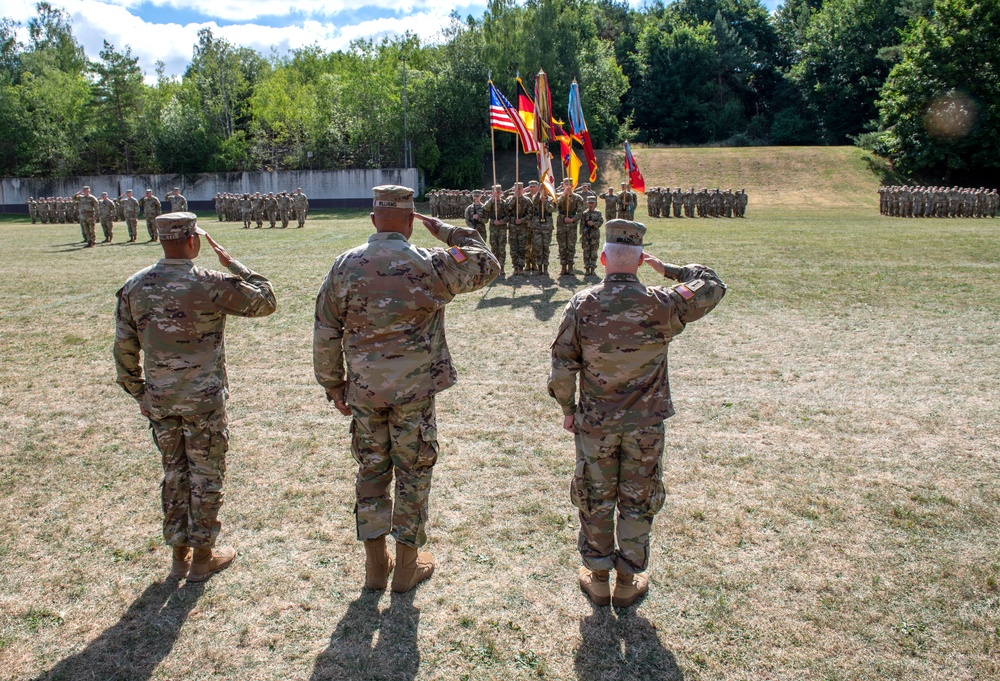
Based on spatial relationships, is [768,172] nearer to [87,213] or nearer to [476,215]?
[476,215]

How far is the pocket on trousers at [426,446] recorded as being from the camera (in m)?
3.72

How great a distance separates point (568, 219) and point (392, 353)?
10144 millimetres

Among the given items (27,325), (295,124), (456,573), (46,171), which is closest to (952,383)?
(456,573)

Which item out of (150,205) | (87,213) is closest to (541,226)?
(87,213)

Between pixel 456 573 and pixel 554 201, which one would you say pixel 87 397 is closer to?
pixel 456 573

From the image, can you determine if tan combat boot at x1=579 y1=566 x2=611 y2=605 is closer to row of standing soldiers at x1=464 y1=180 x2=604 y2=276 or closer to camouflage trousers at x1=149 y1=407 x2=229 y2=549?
camouflage trousers at x1=149 y1=407 x2=229 y2=549

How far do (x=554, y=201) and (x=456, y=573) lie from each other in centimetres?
992

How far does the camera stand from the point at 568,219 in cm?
1330

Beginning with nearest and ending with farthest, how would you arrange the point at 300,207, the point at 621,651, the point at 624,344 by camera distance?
1. the point at 621,651
2. the point at 624,344
3. the point at 300,207

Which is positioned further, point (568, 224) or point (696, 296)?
point (568, 224)

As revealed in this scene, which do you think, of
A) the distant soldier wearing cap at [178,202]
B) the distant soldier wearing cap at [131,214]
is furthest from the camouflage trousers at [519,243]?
the distant soldier wearing cap at [131,214]

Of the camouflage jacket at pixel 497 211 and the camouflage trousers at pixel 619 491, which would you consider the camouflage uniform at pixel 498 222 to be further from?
the camouflage trousers at pixel 619 491

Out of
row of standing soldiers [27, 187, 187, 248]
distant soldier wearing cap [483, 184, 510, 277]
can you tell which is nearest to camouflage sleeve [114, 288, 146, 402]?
distant soldier wearing cap [483, 184, 510, 277]

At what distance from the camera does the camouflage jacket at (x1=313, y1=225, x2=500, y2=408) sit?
3.54 metres
